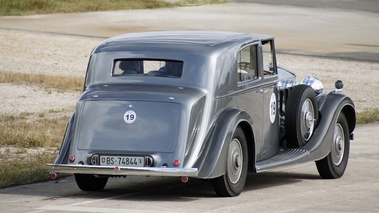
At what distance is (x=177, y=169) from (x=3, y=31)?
23.4m

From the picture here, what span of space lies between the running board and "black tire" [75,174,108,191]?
1632mm

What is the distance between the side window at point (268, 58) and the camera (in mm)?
12352

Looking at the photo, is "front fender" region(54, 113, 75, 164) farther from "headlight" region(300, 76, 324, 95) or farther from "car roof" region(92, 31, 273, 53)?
"headlight" region(300, 76, 324, 95)

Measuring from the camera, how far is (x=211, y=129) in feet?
35.8

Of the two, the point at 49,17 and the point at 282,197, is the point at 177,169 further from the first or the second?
the point at 49,17

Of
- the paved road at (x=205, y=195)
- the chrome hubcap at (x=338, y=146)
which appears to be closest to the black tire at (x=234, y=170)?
the paved road at (x=205, y=195)

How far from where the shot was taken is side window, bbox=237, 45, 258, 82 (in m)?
11.7

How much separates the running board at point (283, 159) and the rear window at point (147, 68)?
129cm

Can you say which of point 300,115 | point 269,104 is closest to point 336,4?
point 300,115

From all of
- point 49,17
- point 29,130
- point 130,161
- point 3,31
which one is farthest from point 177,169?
point 49,17

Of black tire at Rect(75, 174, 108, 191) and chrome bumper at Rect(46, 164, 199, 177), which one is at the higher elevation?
chrome bumper at Rect(46, 164, 199, 177)

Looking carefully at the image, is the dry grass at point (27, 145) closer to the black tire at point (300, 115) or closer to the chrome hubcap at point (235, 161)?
the chrome hubcap at point (235, 161)

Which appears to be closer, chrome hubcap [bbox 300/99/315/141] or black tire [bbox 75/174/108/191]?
black tire [bbox 75/174/108/191]

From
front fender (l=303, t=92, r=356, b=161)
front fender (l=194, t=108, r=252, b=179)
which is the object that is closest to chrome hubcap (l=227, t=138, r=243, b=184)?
front fender (l=194, t=108, r=252, b=179)
